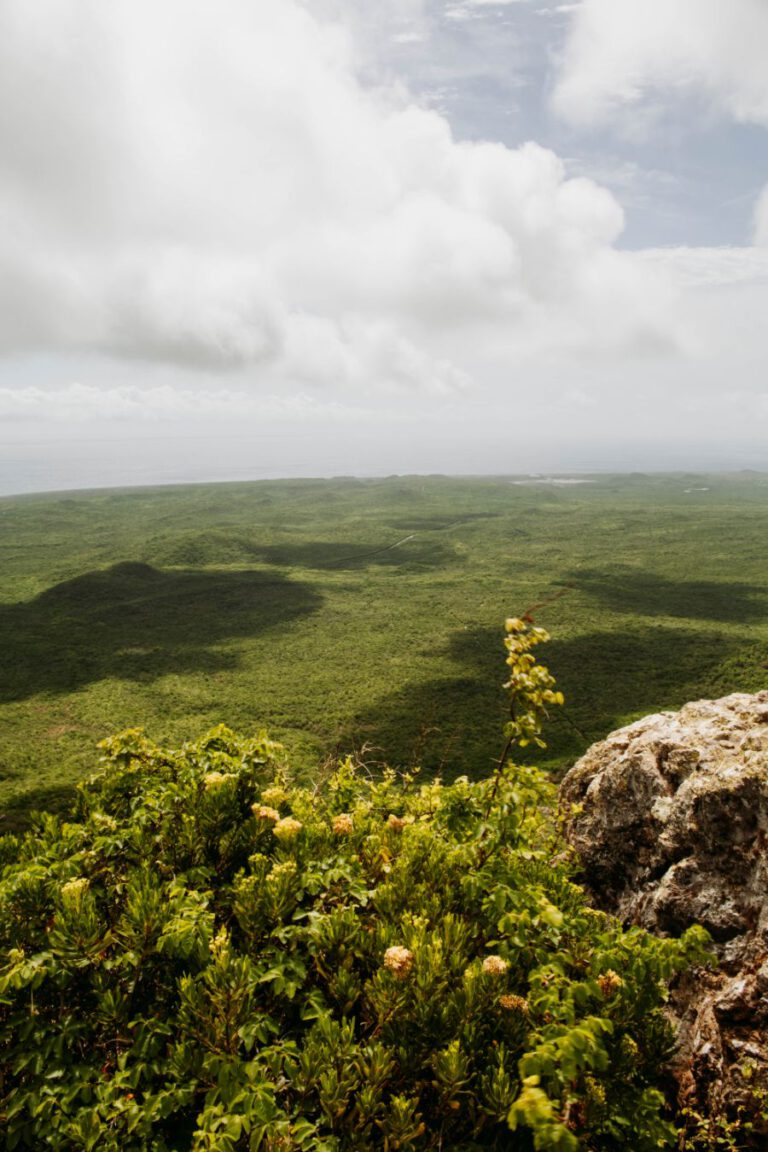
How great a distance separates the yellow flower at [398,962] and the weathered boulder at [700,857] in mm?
2632

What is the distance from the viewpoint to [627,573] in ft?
270

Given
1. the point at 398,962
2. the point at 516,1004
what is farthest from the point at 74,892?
the point at 516,1004

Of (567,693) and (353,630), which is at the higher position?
(353,630)

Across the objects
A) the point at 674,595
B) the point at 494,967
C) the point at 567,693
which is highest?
the point at 494,967

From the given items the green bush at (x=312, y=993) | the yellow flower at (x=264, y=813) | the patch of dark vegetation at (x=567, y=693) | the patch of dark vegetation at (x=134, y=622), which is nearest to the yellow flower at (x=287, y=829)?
the green bush at (x=312, y=993)

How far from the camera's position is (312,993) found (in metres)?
3.44

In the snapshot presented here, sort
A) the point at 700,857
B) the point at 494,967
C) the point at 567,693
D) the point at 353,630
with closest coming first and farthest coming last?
the point at 494,967 < the point at 700,857 < the point at 567,693 < the point at 353,630

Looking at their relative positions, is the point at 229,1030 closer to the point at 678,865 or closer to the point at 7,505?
the point at 678,865

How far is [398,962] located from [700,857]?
4.37 m

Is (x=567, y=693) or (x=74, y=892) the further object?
(x=567, y=693)

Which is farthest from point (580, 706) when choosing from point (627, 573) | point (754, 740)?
point (627, 573)

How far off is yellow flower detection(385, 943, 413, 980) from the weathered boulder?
2.63 m

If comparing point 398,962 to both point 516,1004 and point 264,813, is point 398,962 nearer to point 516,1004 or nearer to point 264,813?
point 516,1004

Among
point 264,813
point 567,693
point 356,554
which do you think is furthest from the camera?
point 356,554
